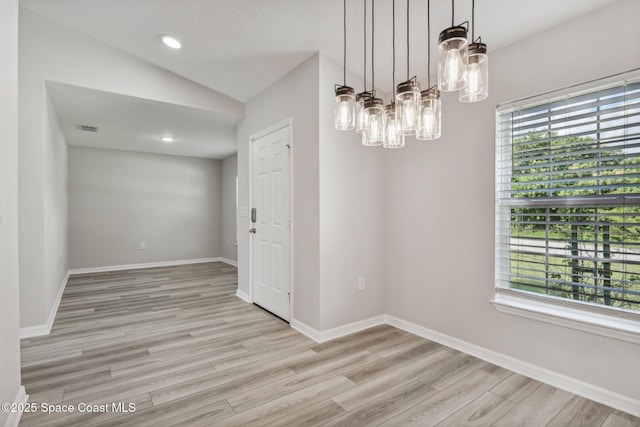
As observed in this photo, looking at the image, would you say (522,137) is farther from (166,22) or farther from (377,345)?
(166,22)

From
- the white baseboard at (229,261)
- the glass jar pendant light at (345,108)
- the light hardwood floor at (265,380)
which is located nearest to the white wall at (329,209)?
the light hardwood floor at (265,380)

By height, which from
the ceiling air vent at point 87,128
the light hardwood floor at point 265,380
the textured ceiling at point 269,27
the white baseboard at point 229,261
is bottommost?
the light hardwood floor at point 265,380

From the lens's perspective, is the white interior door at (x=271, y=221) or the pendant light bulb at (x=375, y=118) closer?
the pendant light bulb at (x=375, y=118)

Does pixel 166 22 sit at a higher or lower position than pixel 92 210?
higher

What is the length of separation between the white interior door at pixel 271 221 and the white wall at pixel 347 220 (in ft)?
1.87

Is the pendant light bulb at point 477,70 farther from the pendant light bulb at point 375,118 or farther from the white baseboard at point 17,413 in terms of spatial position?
the white baseboard at point 17,413

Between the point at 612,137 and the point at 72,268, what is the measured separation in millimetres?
7615

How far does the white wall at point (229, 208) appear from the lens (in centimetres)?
679

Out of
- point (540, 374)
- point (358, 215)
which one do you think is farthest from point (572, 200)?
point (358, 215)

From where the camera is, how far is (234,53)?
116 inches

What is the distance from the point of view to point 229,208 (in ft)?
23.1

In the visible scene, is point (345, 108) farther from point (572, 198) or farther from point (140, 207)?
point (140, 207)

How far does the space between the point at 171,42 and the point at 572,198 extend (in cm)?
352

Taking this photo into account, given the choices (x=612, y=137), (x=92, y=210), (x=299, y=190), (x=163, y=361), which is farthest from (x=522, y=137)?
(x=92, y=210)
